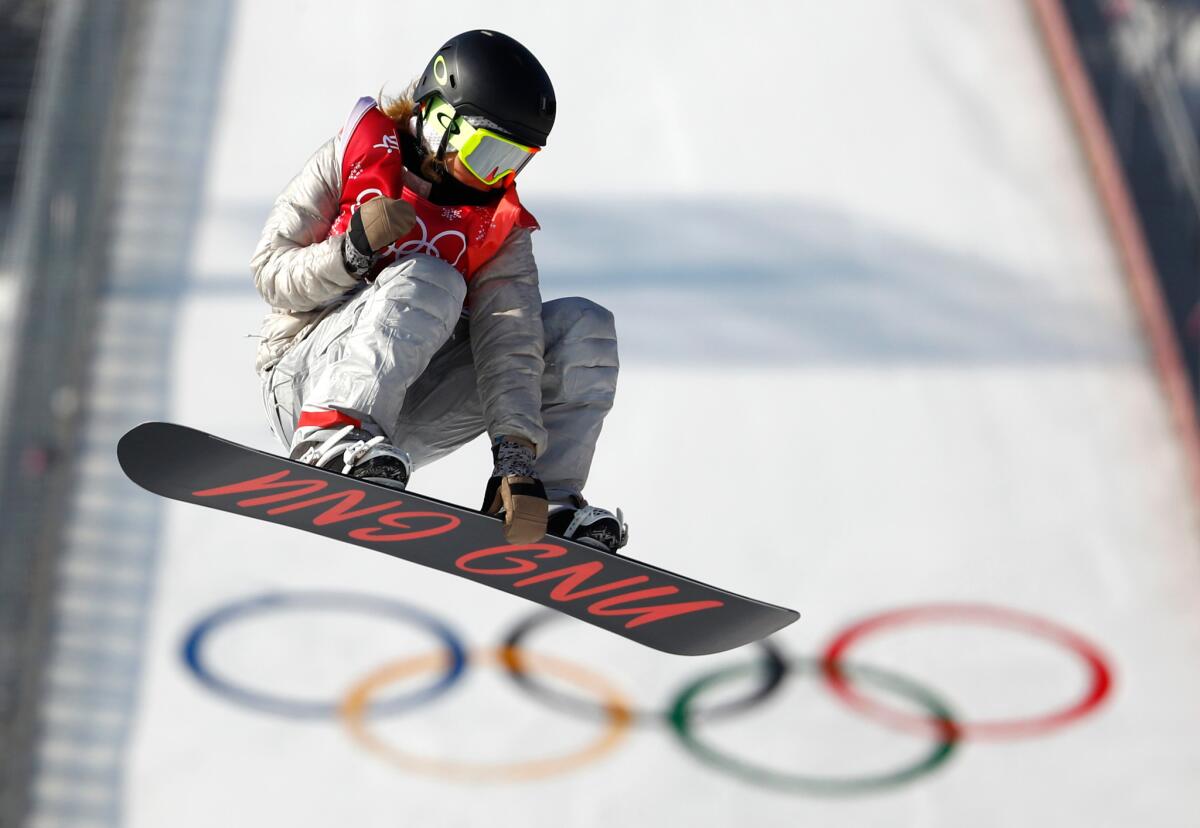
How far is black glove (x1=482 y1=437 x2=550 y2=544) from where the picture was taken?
3.03 meters

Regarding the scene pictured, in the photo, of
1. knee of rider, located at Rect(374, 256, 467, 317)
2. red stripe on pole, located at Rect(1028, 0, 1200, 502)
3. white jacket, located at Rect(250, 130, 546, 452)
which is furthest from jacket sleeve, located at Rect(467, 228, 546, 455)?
red stripe on pole, located at Rect(1028, 0, 1200, 502)

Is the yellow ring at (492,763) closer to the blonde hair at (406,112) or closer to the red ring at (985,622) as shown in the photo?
the red ring at (985,622)

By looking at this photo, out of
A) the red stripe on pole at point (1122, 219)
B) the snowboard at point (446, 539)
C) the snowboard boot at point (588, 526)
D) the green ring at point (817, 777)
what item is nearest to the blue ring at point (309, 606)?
the green ring at point (817, 777)

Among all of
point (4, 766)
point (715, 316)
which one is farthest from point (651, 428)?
point (4, 766)

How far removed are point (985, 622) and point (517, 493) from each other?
6.35 m

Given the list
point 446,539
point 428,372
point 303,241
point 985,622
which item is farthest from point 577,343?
point 985,622

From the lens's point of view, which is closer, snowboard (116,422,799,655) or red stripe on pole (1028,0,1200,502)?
snowboard (116,422,799,655)

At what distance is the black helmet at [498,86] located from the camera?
9.33 ft

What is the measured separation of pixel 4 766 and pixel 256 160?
4139mm

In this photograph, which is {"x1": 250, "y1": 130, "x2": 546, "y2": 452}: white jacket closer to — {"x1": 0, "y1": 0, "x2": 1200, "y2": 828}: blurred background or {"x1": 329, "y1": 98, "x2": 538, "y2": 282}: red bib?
{"x1": 329, "y1": 98, "x2": 538, "y2": 282}: red bib

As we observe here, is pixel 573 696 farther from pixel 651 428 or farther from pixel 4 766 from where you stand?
pixel 4 766

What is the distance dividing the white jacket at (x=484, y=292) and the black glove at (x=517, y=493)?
0.11ft

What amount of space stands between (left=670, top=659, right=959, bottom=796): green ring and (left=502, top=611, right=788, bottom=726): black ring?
0.08 meters

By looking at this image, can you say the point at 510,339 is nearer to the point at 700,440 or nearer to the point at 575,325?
the point at 575,325
